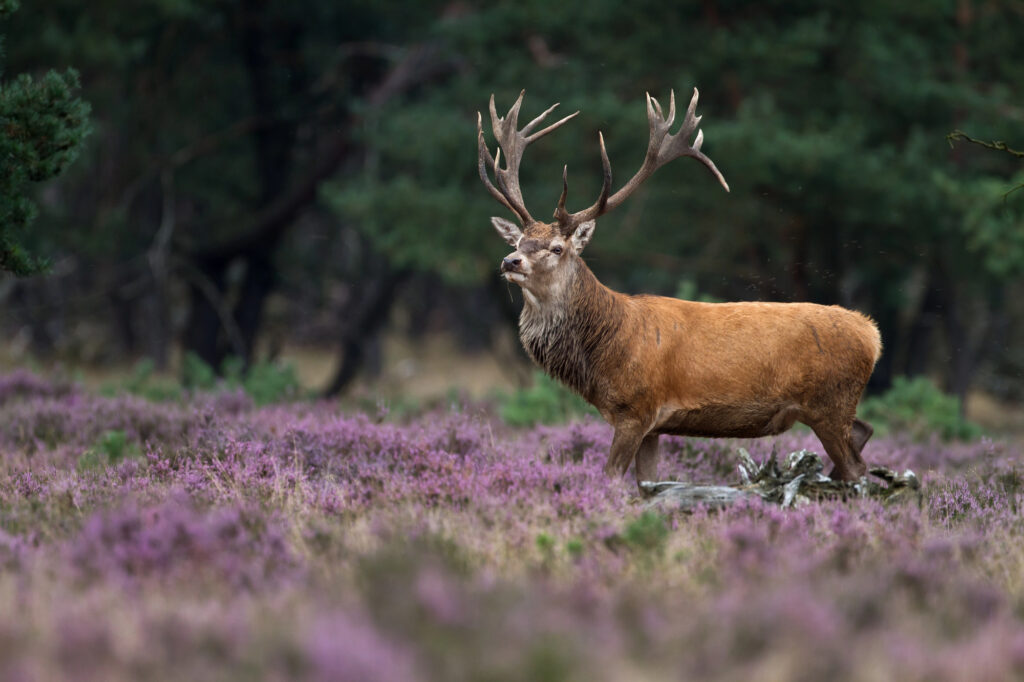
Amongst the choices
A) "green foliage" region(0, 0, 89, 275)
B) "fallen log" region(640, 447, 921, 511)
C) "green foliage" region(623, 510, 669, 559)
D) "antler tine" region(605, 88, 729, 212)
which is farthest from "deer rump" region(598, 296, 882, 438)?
"green foliage" region(0, 0, 89, 275)

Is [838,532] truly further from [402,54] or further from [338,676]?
[402,54]

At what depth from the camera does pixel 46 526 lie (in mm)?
4879

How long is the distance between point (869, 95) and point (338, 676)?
15862mm

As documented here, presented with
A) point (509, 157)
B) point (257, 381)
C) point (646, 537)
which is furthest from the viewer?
point (257, 381)

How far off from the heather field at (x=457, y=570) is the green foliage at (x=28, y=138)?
1518mm

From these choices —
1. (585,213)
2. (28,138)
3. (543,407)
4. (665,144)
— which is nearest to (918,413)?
(543,407)

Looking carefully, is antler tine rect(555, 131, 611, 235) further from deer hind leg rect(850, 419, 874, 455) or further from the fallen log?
deer hind leg rect(850, 419, 874, 455)

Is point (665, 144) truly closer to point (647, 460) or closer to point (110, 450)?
point (647, 460)

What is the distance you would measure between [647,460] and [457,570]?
270 centimetres

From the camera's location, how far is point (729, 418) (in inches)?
246

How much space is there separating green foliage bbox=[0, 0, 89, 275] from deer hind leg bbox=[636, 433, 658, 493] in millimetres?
3913

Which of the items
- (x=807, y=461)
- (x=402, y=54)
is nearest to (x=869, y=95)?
(x=402, y=54)

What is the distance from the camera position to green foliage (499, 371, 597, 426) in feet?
32.3

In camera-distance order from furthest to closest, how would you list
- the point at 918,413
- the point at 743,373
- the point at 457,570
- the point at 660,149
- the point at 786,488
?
the point at 918,413 → the point at 660,149 → the point at 743,373 → the point at 786,488 → the point at 457,570
